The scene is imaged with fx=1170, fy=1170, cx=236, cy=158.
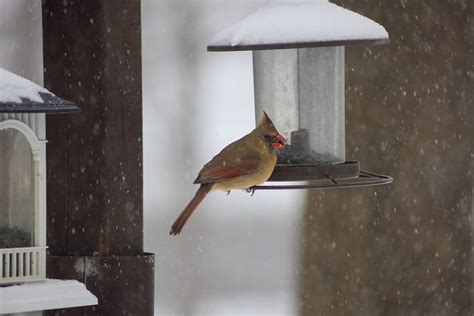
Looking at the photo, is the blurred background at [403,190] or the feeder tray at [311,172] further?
the blurred background at [403,190]

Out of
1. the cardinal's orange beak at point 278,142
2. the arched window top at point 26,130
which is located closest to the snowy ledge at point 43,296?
the arched window top at point 26,130

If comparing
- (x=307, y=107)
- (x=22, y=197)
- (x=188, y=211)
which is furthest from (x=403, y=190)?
(x=22, y=197)

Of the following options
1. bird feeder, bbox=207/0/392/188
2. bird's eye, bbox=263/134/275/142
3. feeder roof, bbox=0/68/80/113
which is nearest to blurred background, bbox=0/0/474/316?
bird feeder, bbox=207/0/392/188

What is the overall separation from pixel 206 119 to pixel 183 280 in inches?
42.6

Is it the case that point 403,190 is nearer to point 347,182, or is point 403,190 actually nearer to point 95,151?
point 347,182

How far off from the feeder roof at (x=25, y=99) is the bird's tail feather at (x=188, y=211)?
54cm

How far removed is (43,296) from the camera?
11.0ft

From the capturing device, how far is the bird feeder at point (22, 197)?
3.46 metres

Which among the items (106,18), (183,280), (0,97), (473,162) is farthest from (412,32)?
(183,280)

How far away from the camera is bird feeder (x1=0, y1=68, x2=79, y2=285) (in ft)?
11.4

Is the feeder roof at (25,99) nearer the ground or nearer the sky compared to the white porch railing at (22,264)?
nearer the sky

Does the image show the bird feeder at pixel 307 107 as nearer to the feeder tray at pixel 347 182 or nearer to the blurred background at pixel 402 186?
the feeder tray at pixel 347 182

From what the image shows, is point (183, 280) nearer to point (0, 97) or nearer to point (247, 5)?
point (247, 5)

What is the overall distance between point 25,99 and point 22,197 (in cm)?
39
